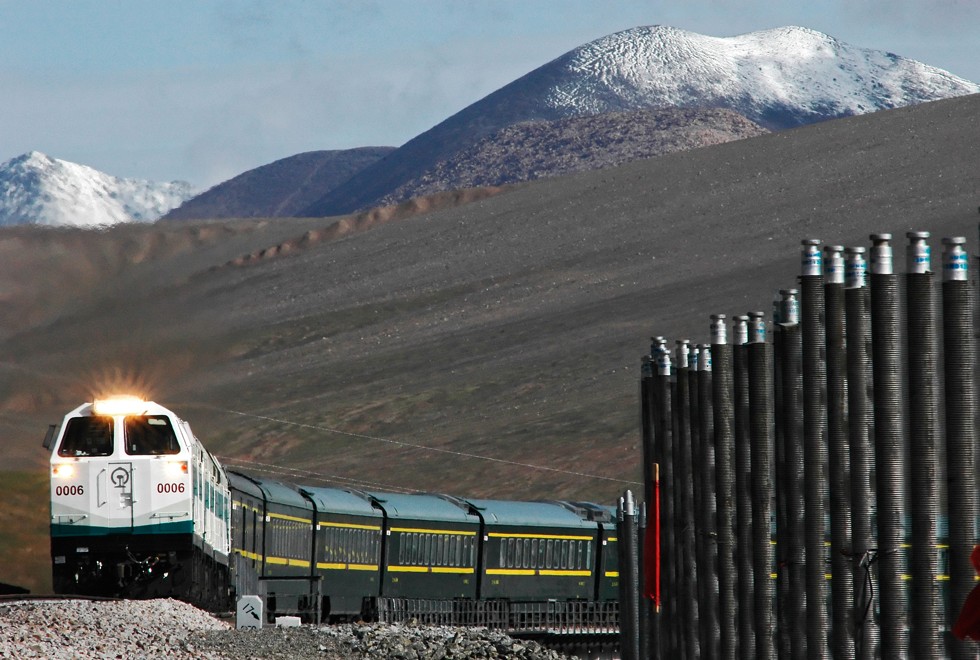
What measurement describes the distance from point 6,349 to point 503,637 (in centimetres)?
7559

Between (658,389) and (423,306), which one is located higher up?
(423,306)

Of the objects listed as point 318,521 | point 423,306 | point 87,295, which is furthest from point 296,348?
point 318,521

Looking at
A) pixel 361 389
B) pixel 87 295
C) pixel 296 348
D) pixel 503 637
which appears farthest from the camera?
pixel 296 348

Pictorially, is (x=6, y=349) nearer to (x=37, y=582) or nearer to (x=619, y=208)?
(x=37, y=582)

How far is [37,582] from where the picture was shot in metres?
79.4

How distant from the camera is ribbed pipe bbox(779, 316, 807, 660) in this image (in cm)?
2556

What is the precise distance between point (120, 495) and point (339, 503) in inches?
711

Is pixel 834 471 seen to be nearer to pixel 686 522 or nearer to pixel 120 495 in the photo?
pixel 686 522

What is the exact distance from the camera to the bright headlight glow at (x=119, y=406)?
116ft

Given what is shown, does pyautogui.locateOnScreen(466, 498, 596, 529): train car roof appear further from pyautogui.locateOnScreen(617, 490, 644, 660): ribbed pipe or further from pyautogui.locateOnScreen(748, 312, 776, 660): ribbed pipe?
pyautogui.locateOnScreen(748, 312, 776, 660): ribbed pipe

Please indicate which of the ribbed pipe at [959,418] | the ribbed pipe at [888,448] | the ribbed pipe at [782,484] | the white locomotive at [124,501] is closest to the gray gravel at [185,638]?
the white locomotive at [124,501]

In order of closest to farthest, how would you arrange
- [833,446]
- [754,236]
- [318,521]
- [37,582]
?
[833,446] → [318,521] → [37,582] → [754,236]

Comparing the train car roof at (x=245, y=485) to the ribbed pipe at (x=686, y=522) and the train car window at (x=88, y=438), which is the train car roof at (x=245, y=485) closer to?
the train car window at (x=88, y=438)

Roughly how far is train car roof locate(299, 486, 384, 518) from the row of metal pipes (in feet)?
61.5
